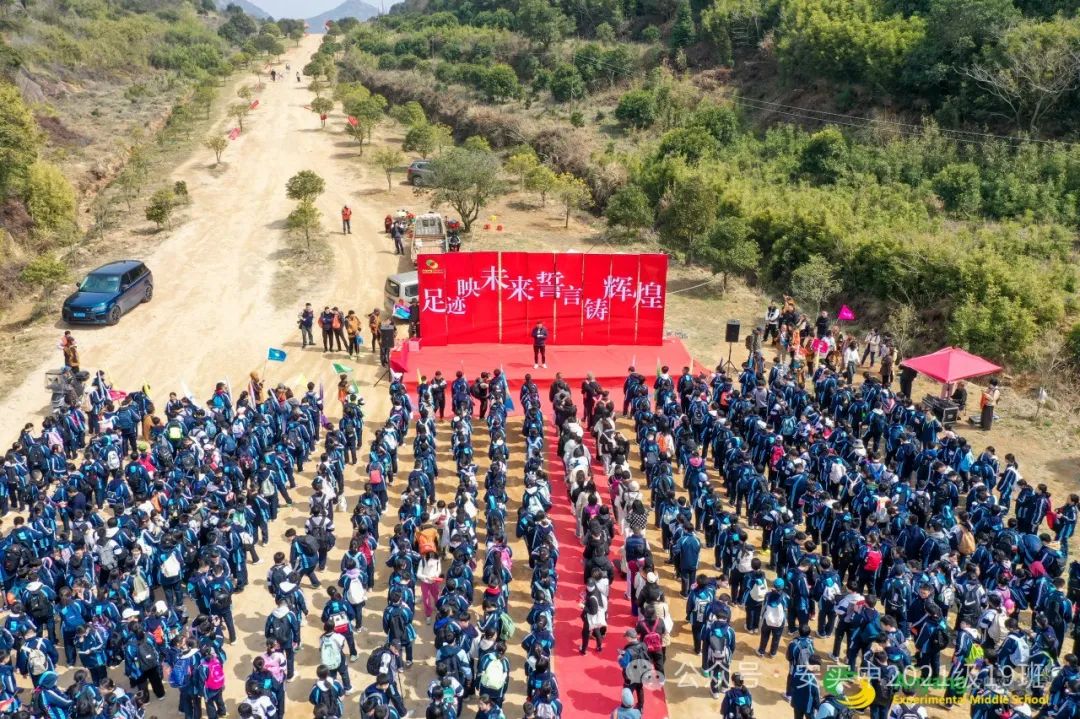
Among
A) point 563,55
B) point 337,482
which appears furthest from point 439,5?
point 337,482

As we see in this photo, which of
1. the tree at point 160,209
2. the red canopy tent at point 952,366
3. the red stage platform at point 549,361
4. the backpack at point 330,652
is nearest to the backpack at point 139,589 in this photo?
the backpack at point 330,652

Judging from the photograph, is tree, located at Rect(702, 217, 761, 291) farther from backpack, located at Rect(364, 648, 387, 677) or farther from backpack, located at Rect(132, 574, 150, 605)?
backpack, located at Rect(132, 574, 150, 605)

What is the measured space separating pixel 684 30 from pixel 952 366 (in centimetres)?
4333

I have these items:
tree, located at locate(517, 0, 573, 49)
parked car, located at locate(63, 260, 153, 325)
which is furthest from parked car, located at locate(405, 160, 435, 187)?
tree, located at locate(517, 0, 573, 49)

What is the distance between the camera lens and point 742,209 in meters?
30.5

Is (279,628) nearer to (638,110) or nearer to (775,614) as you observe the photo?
(775,614)

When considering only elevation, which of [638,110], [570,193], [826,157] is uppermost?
[638,110]

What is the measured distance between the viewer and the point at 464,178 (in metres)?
31.5

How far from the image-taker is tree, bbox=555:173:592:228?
34688 mm

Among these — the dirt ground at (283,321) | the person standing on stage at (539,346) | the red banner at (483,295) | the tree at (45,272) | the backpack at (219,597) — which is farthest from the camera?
the tree at (45,272)

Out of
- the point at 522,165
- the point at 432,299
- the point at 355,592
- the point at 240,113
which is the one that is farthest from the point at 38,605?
the point at 240,113

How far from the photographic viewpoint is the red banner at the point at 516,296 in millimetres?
21678

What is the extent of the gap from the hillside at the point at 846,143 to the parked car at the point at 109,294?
16.7m

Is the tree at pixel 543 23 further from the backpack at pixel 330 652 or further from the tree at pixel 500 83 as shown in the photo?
the backpack at pixel 330 652
